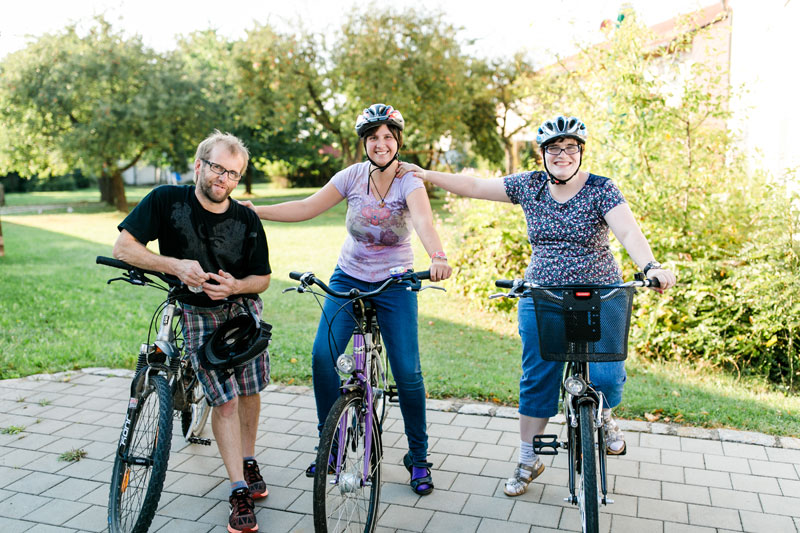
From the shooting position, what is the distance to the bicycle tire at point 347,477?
306 centimetres

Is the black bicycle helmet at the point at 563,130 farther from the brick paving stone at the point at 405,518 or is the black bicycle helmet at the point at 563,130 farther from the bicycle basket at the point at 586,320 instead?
the brick paving stone at the point at 405,518

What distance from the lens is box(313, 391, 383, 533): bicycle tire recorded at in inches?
121

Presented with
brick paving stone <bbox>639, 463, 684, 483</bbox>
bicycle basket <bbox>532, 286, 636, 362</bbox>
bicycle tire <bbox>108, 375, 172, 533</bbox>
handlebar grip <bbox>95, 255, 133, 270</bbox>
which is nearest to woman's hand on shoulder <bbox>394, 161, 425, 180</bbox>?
bicycle basket <bbox>532, 286, 636, 362</bbox>

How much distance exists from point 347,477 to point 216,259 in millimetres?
1319

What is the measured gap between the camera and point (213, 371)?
367cm

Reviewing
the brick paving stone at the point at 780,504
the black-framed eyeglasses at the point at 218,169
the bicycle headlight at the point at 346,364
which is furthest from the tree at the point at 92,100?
the brick paving stone at the point at 780,504

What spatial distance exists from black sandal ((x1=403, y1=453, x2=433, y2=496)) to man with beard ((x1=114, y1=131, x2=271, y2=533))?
841mm

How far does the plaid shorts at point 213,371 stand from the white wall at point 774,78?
6056mm

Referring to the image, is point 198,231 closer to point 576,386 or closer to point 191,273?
point 191,273

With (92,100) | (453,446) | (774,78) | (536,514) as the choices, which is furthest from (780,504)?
(92,100)

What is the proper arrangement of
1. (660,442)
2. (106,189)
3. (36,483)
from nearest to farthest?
(36,483) → (660,442) → (106,189)

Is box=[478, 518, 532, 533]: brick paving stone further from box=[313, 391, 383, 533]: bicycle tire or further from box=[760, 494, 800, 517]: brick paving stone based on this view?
box=[760, 494, 800, 517]: brick paving stone

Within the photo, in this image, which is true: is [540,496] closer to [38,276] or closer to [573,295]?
[573,295]

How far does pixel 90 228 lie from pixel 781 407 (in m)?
20.8
